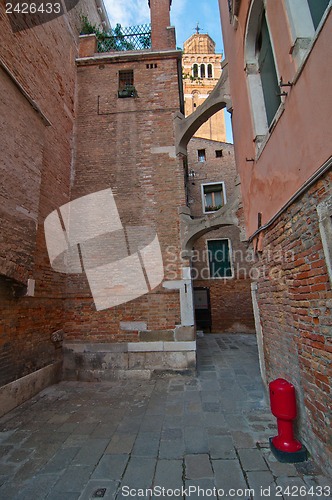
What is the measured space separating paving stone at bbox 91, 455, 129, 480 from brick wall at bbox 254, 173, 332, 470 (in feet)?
6.49

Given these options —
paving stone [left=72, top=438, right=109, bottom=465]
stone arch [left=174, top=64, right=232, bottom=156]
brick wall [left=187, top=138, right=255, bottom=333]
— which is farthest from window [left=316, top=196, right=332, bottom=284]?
brick wall [left=187, top=138, right=255, bottom=333]

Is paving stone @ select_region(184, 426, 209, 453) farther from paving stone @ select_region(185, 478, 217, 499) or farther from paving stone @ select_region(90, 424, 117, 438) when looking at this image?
paving stone @ select_region(90, 424, 117, 438)

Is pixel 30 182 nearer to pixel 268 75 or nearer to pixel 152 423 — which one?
pixel 268 75

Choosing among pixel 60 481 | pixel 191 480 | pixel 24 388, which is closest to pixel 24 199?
pixel 24 388

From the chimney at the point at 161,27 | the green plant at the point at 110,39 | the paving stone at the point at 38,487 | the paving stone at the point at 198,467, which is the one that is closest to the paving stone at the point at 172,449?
the paving stone at the point at 198,467

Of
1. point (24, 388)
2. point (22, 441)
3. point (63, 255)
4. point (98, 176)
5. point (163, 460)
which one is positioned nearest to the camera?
point (163, 460)

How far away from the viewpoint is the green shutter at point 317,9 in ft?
7.20

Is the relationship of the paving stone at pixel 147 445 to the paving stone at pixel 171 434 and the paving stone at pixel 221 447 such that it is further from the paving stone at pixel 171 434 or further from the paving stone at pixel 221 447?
the paving stone at pixel 221 447

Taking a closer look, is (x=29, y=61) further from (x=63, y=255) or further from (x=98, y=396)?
(x=98, y=396)

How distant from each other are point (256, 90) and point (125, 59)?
208 inches

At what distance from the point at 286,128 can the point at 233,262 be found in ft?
31.9

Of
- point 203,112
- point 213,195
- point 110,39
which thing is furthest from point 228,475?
point 213,195

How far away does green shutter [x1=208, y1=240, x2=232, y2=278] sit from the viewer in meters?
12.0

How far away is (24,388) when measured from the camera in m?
4.11
